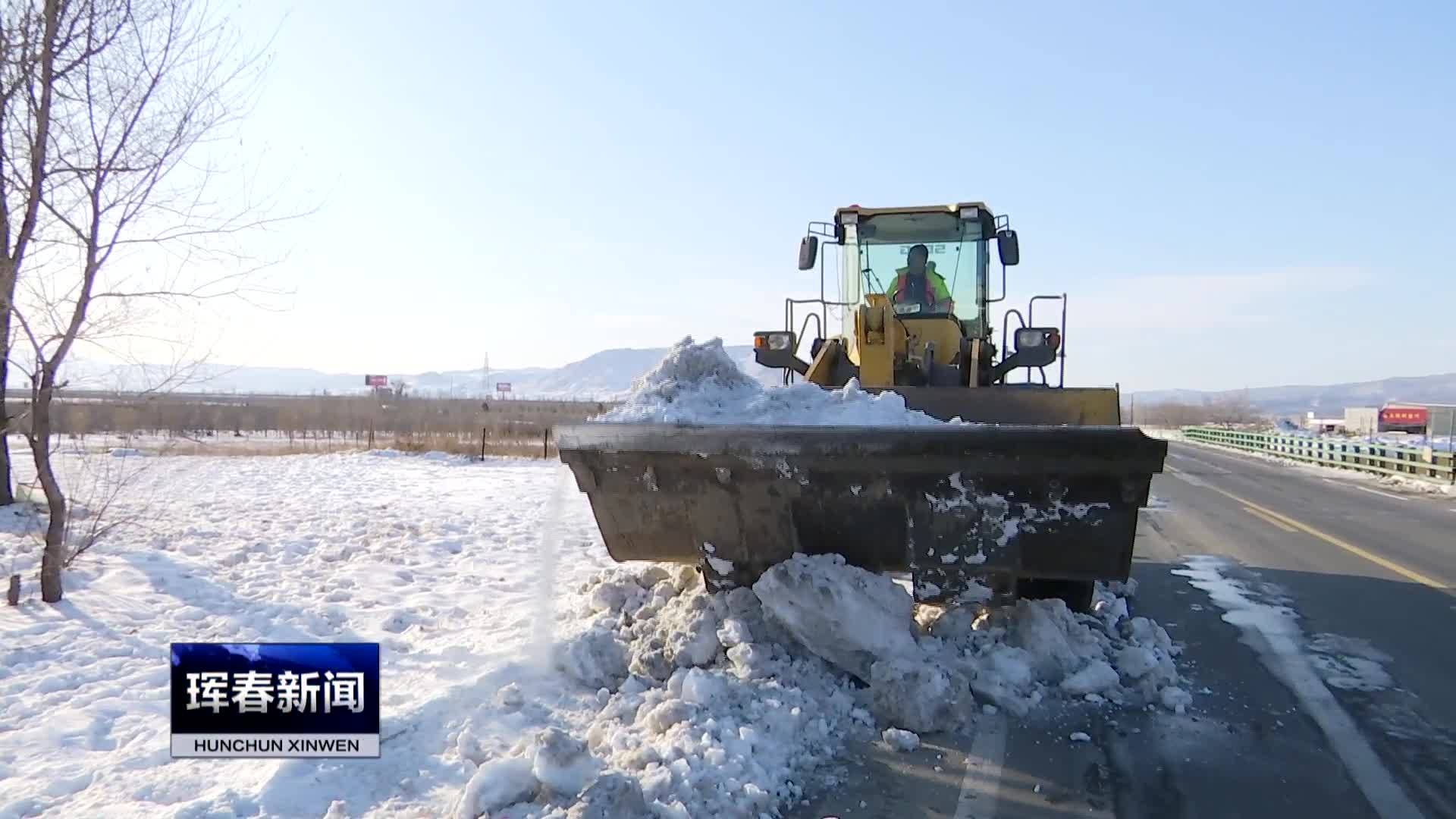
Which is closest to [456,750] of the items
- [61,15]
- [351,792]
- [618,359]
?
[351,792]

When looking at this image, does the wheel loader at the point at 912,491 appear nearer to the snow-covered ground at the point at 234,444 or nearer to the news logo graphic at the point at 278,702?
the news logo graphic at the point at 278,702

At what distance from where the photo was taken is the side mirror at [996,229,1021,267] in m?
7.52

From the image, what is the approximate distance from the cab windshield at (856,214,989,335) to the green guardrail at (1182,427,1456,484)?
51.5 ft

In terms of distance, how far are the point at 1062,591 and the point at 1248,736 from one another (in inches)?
51.3

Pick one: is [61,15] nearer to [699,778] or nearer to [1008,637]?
[699,778]

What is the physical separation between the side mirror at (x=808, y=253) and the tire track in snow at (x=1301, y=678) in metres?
4.09

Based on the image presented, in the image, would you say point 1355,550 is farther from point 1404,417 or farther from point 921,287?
point 1404,417

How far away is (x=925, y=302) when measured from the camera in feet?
25.7

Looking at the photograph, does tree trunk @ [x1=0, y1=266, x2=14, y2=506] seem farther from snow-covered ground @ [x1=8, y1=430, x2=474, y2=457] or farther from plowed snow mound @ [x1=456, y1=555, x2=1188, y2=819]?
snow-covered ground @ [x1=8, y1=430, x2=474, y2=457]

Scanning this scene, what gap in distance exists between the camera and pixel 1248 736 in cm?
398

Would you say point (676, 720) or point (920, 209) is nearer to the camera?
point (676, 720)

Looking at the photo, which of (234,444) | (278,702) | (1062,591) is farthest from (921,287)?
(234,444)

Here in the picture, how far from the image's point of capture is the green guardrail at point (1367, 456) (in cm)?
1853

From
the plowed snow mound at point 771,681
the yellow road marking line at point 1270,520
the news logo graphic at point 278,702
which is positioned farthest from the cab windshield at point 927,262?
the yellow road marking line at point 1270,520
